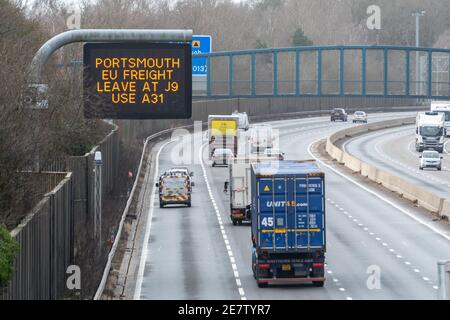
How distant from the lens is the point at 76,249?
3844 cm

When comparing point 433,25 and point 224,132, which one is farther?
point 433,25

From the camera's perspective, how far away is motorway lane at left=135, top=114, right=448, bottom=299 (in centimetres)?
3406

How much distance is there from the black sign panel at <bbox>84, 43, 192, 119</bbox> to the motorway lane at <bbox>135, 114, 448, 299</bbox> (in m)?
9.04

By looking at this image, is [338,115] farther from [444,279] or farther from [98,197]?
[444,279]

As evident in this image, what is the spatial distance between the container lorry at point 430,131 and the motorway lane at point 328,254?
36869 millimetres

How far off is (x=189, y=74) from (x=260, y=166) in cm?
1111

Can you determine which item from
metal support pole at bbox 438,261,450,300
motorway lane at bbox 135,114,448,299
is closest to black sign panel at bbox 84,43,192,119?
motorway lane at bbox 135,114,448,299

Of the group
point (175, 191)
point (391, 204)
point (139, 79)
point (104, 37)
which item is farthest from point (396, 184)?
point (104, 37)

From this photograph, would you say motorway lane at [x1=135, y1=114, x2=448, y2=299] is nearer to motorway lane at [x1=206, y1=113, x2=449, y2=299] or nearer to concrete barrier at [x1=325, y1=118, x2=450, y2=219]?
motorway lane at [x1=206, y1=113, x2=449, y2=299]

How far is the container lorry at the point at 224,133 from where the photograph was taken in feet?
283

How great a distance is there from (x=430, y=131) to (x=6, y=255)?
86953 mm

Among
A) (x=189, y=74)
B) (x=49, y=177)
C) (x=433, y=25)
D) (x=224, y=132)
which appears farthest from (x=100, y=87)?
(x=433, y=25)
